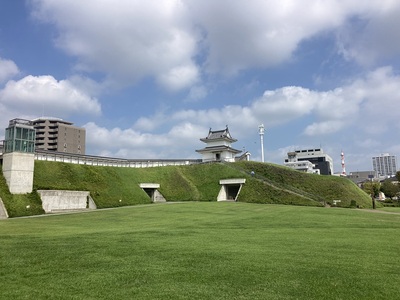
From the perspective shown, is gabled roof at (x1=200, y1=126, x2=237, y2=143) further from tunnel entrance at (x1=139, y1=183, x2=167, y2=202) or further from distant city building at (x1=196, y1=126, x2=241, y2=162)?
tunnel entrance at (x1=139, y1=183, x2=167, y2=202)

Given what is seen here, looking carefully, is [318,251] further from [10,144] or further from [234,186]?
[234,186]

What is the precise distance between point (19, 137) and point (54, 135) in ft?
253

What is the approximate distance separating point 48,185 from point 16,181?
410 centimetres

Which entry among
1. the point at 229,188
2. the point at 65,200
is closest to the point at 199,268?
the point at 65,200

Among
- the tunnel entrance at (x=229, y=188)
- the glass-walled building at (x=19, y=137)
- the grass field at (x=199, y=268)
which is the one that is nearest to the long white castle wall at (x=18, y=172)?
the glass-walled building at (x=19, y=137)

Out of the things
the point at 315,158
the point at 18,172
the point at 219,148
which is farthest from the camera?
the point at 315,158

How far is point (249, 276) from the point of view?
341 inches

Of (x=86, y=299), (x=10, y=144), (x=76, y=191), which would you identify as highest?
(x=10, y=144)

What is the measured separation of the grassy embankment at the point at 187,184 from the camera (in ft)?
140

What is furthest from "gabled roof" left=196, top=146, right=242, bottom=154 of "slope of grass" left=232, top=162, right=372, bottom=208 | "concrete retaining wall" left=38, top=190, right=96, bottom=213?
"concrete retaining wall" left=38, top=190, right=96, bottom=213

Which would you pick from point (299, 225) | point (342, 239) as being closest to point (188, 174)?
point (299, 225)

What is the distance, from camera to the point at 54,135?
11044 cm

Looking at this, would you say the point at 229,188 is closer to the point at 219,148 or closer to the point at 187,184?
the point at 187,184

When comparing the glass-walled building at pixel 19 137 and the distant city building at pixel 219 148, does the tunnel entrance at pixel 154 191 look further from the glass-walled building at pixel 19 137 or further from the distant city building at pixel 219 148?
the glass-walled building at pixel 19 137
